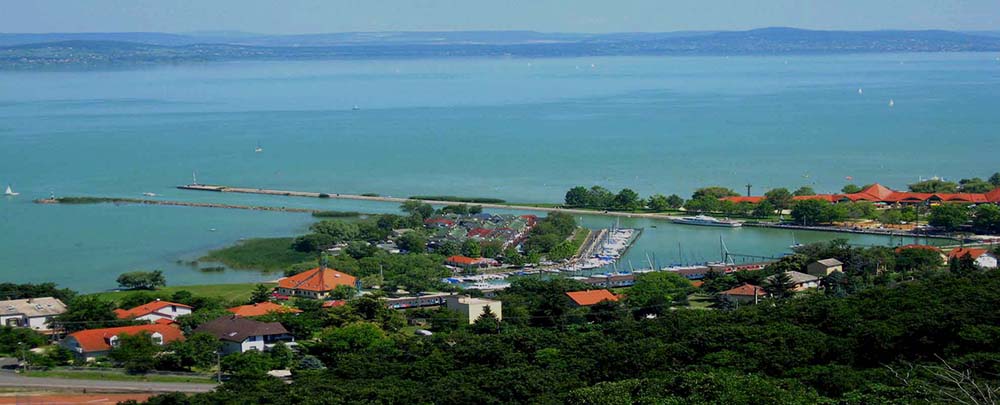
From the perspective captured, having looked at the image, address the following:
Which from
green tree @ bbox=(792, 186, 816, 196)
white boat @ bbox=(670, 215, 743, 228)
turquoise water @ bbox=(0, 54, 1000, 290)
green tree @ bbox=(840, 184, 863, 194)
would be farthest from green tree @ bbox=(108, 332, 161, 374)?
green tree @ bbox=(840, 184, 863, 194)

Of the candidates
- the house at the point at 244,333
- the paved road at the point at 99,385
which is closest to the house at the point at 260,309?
the house at the point at 244,333

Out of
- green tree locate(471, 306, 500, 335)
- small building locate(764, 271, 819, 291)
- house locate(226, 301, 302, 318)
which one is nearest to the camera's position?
green tree locate(471, 306, 500, 335)

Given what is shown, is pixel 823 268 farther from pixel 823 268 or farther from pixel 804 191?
pixel 804 191

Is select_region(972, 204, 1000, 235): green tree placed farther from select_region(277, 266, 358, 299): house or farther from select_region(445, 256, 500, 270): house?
select_region(277, 266, 358, 299): house

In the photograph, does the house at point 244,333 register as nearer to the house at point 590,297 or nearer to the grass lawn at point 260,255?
the house at point 590,297

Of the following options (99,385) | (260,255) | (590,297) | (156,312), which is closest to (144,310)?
(156,312)

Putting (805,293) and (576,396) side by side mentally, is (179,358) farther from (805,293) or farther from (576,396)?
(805,293)

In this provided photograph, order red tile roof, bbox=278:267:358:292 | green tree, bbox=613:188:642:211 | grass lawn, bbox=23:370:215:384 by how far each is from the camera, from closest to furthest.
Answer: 1. grass lawn, bbox=23:370:215:384
2. red tile roof, bbox=278:267:358:292
3. green tree, bbox=613:188:642:211
